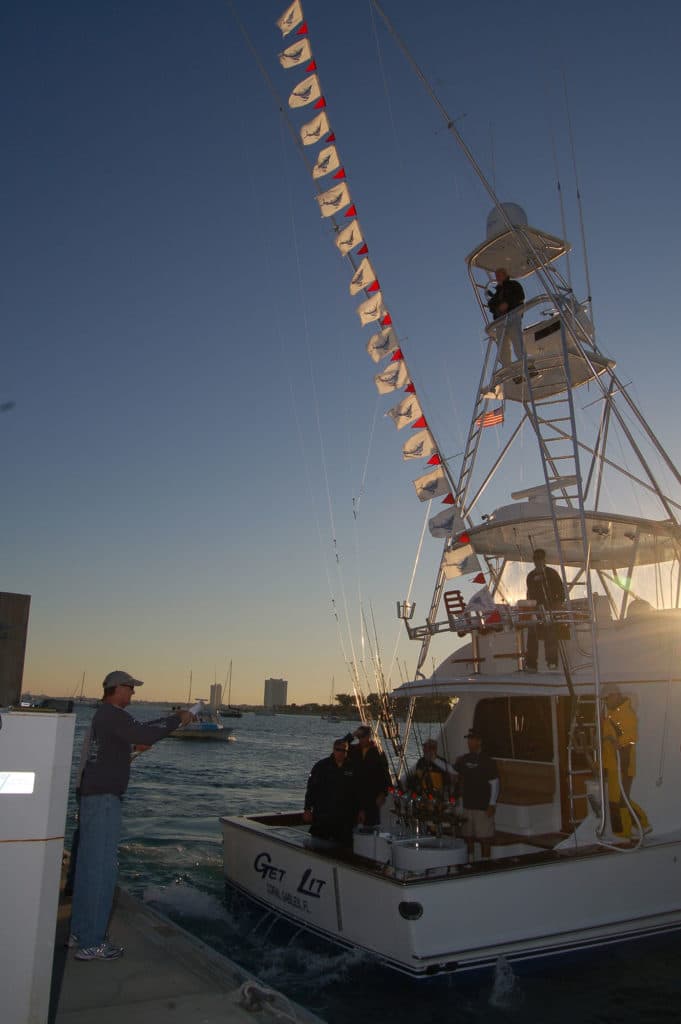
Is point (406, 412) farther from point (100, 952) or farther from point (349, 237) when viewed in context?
point (100, 952)

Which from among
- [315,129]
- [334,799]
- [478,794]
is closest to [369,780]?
[334,799]

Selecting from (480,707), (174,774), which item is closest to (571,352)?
(480,707)

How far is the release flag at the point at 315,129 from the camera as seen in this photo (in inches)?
477

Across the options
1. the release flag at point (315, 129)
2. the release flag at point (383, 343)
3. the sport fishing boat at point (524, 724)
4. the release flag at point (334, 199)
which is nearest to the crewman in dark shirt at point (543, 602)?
the sport fishing boat at point (524, 724)

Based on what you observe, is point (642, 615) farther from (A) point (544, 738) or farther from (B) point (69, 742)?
(B) point (69, 742)

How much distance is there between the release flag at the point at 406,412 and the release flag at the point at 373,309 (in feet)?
4.63

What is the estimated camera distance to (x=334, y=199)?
12.4 meters

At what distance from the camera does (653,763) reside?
920cm

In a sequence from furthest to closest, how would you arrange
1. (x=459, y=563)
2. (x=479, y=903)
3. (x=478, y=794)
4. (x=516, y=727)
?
(x=459, y=563) → (x=516, y=727) → (x=478, y=794) → (x=479, y=903)

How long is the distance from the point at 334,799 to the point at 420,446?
5586mm

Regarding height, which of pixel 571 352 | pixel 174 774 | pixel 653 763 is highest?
pixel 571 352

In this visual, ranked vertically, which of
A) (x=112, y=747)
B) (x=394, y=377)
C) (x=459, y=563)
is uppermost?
(x=394, y=377)

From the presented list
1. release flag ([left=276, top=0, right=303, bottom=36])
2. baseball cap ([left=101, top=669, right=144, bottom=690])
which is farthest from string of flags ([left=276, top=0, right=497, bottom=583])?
baseball cap ([left=101, top=669, right=144, bottom=690])

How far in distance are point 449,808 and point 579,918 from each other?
5.36ft
